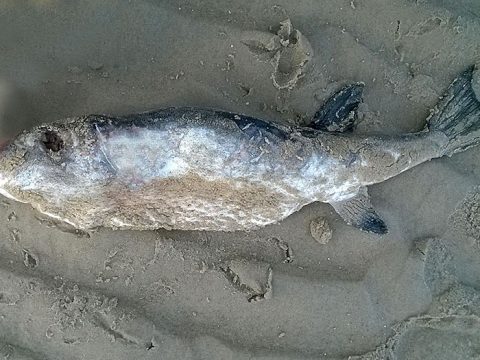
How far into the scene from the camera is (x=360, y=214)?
379cm

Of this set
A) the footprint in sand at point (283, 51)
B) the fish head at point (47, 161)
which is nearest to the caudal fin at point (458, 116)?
the footprint in sand at point (283, 51)

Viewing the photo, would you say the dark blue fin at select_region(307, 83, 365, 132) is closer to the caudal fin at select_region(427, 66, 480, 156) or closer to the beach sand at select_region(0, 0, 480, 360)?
the beach sand at select_region(0, 0, 480, 360)

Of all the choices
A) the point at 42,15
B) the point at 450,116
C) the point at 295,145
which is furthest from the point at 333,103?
the point at 42,15

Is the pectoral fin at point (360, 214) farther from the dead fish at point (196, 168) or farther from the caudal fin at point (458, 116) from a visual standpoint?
the caudal fin at point (458, 116)

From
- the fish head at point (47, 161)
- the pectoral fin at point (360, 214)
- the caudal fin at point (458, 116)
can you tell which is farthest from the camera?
the caudal fin at point (458, 116)

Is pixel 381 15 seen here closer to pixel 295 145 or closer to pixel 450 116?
pixel 450 116

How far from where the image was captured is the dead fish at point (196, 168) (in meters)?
3.25

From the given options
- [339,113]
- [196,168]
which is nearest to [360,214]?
[339,113]

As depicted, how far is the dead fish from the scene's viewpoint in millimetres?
3246

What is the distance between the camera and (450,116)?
3.95 meters

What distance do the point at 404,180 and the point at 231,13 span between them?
1717 millimetres

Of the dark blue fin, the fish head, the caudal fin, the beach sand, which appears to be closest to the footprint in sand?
the beach sand

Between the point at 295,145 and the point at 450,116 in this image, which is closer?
the point at 295,145

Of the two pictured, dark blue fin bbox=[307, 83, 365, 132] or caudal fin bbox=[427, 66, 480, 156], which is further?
caudal fin bbox=[427, 66, 480, 156]
